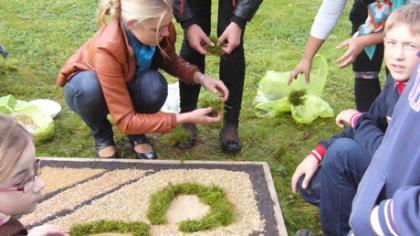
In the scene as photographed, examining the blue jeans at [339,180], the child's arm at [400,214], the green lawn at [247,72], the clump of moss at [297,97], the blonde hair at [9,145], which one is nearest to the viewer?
the child's arm at [400,214]

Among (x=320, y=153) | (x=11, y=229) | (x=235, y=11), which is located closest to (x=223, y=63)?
(x=235, y=11)

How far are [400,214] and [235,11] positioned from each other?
1678 mm

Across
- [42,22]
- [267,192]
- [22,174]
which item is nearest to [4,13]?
[42,22]

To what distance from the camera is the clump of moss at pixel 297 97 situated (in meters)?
3.44

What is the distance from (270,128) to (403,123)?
196 centimetres

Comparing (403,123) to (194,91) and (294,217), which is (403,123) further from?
(194,91)

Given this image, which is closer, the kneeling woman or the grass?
the grass

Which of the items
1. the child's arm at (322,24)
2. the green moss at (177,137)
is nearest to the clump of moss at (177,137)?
the green moss at (177,137)

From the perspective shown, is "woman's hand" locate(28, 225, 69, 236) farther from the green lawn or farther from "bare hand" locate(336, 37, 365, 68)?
"bare hand" locate(336, 37, 365, 68)

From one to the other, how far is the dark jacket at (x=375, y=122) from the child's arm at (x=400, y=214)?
588 millimetres

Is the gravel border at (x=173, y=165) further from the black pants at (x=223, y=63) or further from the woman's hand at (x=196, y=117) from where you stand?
the black pants at (x=223, y=63)

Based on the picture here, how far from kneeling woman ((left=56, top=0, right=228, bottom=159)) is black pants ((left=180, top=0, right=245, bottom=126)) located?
15 cm

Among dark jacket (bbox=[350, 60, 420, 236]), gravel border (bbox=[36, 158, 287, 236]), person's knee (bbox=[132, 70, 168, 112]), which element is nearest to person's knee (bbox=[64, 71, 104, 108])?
person's knee (bbox=[132, 70, 168, 112])

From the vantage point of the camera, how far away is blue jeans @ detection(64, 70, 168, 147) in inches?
102
